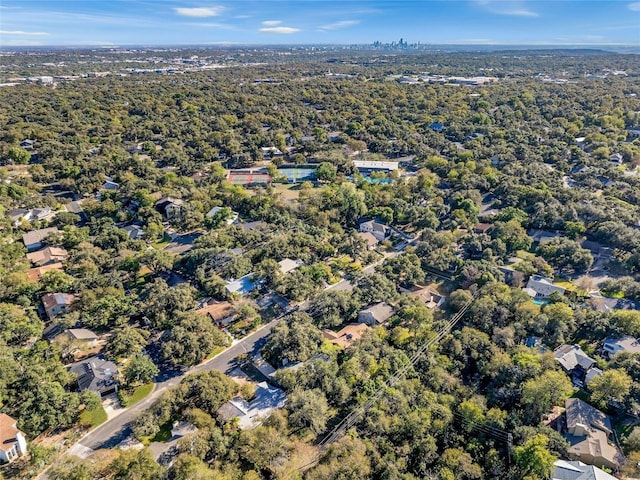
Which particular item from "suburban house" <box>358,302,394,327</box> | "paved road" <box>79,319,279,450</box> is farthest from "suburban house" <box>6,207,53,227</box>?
"suburban house" <box>358,302,394,327</box>

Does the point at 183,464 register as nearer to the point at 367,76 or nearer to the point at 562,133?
the point at 562,133

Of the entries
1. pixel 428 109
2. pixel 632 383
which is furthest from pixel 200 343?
pixel 428 109

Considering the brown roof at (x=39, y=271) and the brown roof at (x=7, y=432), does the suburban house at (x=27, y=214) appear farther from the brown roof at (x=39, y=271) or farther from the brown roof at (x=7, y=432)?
the brown roof at (x=7, y=432)

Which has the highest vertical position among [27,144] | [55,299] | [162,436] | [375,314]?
[27,144]

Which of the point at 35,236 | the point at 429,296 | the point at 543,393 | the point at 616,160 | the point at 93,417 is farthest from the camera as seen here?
the point at 616,160

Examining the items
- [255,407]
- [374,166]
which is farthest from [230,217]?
[374,166]

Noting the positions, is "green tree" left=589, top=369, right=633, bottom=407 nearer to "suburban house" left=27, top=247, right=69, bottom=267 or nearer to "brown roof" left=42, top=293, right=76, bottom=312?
"brown roof" left=42, top=293, right=76, bottom=312

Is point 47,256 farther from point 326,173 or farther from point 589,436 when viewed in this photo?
point 589,436
